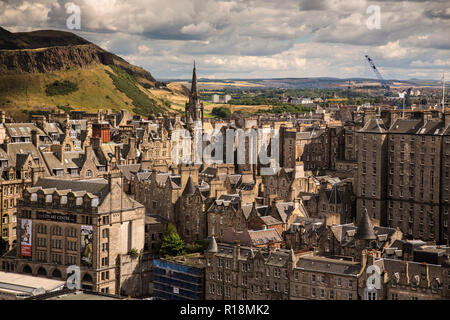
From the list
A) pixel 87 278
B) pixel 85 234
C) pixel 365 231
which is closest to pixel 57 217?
pixel 85 234

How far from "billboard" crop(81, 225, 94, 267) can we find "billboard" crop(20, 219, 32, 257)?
9.96m

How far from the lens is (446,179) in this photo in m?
119

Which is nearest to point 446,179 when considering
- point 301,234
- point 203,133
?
point 301,234

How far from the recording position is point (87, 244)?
111 m

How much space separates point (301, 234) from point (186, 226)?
2199 cm

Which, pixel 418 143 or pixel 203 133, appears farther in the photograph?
pixel 203 133

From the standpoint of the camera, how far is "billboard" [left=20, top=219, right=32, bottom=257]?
4567 inches

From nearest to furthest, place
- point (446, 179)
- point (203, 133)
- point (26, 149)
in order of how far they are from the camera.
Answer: point (446, 179) < point (26, 149) < point (203, 133)

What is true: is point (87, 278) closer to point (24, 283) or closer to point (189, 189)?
point (24, 283)

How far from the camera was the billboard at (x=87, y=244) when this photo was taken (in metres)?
111

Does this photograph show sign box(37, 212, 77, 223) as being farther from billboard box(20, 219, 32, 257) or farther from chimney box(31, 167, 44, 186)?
chimney box(31, 167, 44, 186)

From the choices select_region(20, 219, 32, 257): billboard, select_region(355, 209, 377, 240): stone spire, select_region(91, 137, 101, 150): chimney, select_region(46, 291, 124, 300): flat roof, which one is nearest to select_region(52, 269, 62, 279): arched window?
select_region(20, 219, 32, 257): billboard
